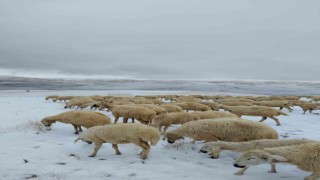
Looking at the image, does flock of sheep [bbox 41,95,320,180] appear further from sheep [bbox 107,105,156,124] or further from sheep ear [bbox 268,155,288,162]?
sheep [bbox 107,105,156,124]

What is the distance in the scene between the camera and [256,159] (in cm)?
594

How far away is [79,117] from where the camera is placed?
11.0 metres

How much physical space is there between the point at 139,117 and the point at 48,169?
5857 millimetres

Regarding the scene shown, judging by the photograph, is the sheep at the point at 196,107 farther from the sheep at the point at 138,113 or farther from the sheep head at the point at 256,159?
the sheep head at the point at 256,159

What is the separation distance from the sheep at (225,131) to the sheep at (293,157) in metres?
2.19

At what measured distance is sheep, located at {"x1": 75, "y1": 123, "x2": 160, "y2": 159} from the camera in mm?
7957

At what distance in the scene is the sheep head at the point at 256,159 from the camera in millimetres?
5844

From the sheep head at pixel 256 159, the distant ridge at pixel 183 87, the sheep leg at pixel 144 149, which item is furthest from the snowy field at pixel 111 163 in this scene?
the distant ridge at pixel 183 87

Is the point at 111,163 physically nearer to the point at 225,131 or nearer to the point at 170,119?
the point at 225,131

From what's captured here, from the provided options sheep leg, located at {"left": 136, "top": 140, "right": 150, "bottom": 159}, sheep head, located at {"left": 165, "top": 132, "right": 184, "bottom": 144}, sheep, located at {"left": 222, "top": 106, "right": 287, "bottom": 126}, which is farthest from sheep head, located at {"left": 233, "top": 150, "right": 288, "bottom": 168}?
sheep, located at {"left": 222, "top": 106, "right": 287, "bottom": 126}

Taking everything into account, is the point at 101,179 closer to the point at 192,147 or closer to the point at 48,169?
the point at 48,169

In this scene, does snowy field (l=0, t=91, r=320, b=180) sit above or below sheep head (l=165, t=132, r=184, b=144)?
below

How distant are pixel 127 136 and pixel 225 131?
2474 mm

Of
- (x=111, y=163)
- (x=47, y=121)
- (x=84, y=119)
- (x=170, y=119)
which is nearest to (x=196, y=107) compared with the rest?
(x=170, y=119)
